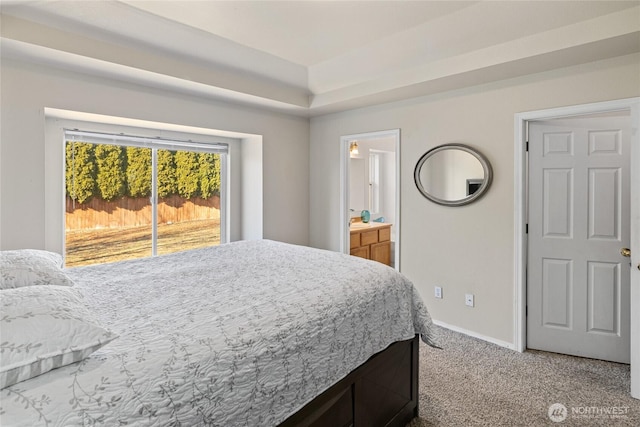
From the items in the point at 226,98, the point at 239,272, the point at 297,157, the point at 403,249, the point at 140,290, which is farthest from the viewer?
the point at 297,157

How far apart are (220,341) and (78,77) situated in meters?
2.64

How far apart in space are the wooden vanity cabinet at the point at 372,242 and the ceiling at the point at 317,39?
210 cm

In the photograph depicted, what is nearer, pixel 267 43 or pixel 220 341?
pixel 220 341

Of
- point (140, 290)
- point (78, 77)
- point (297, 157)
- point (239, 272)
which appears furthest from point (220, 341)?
point (297, 157)

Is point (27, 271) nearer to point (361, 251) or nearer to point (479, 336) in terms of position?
point (479, 336)

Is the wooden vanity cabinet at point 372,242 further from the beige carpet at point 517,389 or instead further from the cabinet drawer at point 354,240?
the beige carpet at point 517,389

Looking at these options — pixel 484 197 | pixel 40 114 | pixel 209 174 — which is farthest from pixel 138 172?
pixel 484 197

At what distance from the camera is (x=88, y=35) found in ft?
7.94

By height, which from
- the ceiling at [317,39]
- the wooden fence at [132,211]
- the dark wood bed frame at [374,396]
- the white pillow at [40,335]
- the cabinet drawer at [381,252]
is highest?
the ceiling at [317,39]

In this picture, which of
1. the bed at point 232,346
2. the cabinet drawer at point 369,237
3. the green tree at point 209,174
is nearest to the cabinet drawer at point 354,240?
the cabinet drawer at point 369,237

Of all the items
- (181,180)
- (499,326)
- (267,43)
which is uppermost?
(267,43)

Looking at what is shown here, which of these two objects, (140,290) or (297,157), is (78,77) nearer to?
(140,290)

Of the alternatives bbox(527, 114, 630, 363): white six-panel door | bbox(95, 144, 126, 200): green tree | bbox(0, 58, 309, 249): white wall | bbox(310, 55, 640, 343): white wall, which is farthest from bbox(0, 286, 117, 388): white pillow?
bbox(527, 114, 630, 363): white six-panel door

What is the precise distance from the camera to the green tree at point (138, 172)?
11.5ft
